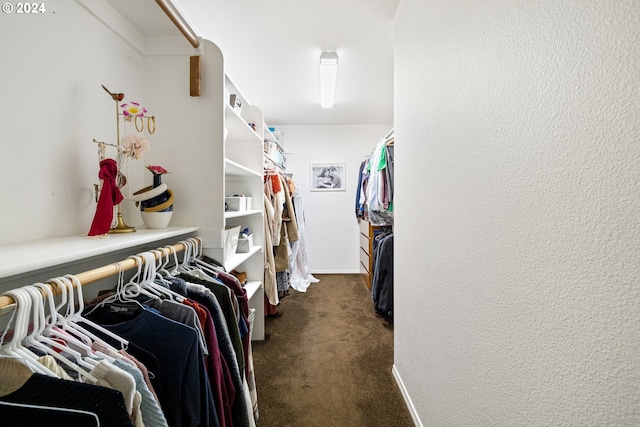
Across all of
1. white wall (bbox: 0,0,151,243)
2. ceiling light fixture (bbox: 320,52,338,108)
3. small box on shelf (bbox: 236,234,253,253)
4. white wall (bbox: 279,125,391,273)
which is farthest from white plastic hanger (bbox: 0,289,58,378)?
white wall (bbox: 279,125,391,273)

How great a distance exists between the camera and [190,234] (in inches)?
50.6

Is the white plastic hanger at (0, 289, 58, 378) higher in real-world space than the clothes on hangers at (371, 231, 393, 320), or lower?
higher

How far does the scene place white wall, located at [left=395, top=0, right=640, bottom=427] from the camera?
44 centimetres

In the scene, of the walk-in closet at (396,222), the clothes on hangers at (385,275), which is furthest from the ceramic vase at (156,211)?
the clothes on hangers at (385,275)

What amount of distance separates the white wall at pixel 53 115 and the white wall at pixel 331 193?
3.16 m

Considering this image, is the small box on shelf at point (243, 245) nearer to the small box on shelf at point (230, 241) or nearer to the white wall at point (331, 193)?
the small box on shelf at point (230, 241)

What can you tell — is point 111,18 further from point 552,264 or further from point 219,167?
point 552,264

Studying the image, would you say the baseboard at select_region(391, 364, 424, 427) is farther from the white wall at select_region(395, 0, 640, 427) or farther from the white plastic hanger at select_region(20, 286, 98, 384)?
the white plastic hanger at select_region(20, 286, 98, 384)

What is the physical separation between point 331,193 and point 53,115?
3.55 m

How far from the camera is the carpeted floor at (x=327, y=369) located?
1.47 m

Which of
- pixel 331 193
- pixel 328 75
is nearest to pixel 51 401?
pixel 328 75

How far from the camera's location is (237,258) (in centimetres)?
175

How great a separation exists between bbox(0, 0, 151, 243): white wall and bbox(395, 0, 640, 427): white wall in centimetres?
134

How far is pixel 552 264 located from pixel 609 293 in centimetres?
11
